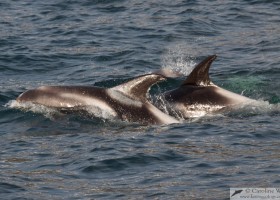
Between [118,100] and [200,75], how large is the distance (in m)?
1.81

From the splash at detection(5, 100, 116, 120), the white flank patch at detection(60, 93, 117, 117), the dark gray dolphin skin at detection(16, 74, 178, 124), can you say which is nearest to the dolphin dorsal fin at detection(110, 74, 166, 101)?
the dark gray dolphin skin at detection(16, 74, 178, 124)

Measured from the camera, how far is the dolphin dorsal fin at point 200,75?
679 inches

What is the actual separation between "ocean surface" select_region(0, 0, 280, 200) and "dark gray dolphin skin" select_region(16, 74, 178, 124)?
0.87 feet

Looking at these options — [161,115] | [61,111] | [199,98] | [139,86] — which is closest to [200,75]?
[199,98]

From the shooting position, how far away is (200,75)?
1752 cm

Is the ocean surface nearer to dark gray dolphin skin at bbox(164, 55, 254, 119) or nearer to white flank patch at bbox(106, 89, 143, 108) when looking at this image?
dark gray dolphin skin at bbox(164, 55, 254, 119)

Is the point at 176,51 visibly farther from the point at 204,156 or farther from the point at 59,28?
the point at 204,156

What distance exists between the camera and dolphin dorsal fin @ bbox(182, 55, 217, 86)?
56.6 feet

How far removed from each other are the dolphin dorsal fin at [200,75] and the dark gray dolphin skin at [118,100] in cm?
90

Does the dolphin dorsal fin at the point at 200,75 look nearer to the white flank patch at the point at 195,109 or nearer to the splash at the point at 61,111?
the white flank patch at the point at 195,109

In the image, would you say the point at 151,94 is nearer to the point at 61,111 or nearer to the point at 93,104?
the point at 93,104

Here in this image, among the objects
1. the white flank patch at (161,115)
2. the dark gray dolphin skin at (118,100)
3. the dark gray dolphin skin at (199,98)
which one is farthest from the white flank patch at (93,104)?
the dark gray dolphin skin at (199,98)

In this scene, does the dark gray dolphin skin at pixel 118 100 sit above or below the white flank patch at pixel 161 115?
above

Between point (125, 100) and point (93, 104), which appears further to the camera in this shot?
point (93, 104)
